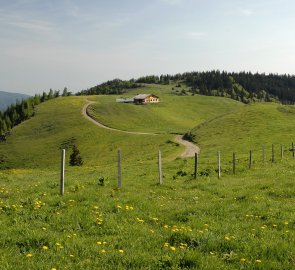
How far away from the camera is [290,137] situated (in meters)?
64.7

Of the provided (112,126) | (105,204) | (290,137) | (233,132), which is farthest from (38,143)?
(105,204)

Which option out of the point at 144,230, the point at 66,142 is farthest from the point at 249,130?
the point at 144,230

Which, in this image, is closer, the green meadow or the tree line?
the green meadow

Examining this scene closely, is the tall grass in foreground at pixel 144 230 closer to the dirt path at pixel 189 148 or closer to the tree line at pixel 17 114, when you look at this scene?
the dirt path at pixel 189 148

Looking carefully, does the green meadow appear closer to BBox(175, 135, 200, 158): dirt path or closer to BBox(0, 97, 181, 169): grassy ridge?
BBox(175, 135, 200, 158): dirt path

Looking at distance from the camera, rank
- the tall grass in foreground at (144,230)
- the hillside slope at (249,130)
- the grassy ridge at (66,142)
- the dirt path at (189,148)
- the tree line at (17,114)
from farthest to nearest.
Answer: the tree line at (17,114) → the grassy ridge at (66,142) → the dirt path at (189,148) → the hillside slope at (249,130) → the tall grass in foreground at (144,230)

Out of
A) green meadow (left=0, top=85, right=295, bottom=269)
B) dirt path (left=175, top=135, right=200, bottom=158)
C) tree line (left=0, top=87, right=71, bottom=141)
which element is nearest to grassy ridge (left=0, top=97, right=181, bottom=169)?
dirt path (left=175, top=135, right=200, bottom=158)

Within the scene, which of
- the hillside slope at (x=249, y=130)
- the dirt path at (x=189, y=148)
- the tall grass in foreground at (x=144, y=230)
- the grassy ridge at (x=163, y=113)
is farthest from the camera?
the grassy ridge at (x=163, y=113)

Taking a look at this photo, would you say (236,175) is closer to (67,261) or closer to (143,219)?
(143,219)

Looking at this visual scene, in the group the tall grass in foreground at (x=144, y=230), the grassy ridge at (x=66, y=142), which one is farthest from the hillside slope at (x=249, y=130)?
the tall grass in foreground at (x=144, y=230)

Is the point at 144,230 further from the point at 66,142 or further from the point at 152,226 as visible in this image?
the point at 66,142

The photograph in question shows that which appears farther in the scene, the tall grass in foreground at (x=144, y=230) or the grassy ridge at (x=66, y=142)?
the grassy ridge at (x=66, y=142)

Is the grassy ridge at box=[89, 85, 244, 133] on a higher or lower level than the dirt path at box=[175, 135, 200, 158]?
higher

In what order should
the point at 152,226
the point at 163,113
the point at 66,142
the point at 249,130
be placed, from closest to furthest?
the point at 152,226
the point at 249,130
the point at 66,142
the point at 163,113
